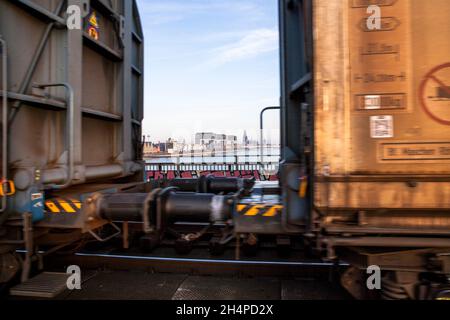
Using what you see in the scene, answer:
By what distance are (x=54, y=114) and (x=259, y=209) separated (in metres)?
2.78

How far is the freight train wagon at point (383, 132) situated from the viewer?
2.45 metres

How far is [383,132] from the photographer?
8.27 ft

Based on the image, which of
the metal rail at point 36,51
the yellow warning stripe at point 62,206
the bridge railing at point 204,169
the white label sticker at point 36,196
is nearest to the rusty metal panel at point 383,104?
the yellow warning stripe at point 62,206

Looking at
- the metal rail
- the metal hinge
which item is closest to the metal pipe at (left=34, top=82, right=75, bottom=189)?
the metal rail

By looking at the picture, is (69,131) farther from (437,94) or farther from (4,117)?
(437,94)

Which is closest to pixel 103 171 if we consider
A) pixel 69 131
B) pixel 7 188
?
pixel 69 131

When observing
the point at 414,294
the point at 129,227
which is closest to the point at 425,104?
the point at 414,294

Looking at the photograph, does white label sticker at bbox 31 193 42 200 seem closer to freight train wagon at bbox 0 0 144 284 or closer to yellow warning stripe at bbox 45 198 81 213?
freight train wagon at bbox 0 0 144 284

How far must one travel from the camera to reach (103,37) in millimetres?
4645

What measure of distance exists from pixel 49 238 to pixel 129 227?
124 cm

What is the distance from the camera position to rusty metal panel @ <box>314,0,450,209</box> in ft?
8.03

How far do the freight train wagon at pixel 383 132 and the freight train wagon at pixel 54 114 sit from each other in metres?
2.65

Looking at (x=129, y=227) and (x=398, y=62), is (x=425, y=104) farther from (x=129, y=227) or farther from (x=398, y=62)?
(x=129, y=227)

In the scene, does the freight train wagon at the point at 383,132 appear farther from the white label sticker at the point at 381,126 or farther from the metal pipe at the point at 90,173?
the metal pipe at the point at 90,173
